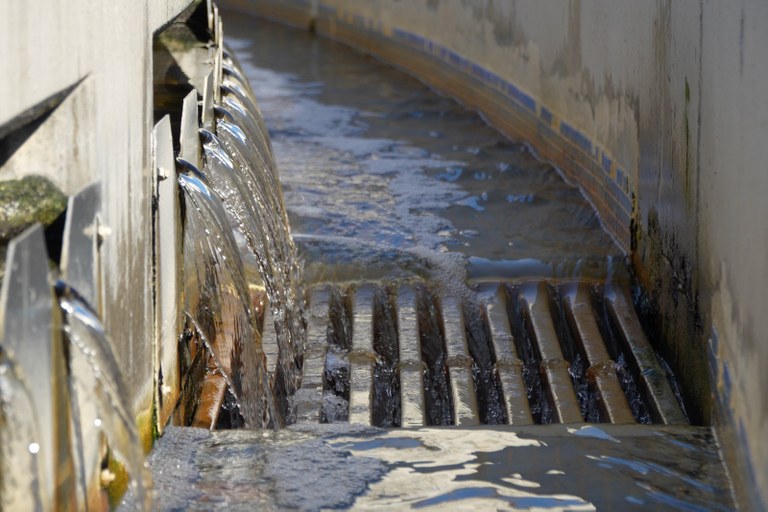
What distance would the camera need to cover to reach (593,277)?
3.96 meters

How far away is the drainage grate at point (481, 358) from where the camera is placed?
305cm

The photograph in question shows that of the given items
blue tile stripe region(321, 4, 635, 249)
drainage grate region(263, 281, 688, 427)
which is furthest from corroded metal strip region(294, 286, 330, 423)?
blue tile stripe region(321, 4, 635, 249)

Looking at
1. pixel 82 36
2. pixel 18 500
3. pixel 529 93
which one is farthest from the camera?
pixel 529 93

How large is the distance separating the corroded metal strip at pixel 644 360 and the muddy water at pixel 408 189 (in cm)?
27

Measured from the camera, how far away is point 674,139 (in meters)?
3.39

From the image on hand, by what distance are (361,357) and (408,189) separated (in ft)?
6.23

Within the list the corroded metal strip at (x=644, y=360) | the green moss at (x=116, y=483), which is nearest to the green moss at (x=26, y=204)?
the green moss at (x=116, y=483)

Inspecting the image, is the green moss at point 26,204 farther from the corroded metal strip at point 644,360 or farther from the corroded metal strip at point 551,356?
the corroded metal strip at point 644,360

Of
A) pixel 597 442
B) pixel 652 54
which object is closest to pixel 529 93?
pixel 652 54

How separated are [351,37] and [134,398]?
7.04m

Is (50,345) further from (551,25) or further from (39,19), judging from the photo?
(551,25)

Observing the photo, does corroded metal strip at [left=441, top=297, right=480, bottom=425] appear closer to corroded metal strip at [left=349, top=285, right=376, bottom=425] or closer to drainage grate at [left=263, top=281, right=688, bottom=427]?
drainage grate at [left=263, top=281, right=688, bottom=427]

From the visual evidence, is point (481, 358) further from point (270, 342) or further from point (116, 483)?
point (116, 483)

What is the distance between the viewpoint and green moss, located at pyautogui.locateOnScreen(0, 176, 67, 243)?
1785mm
